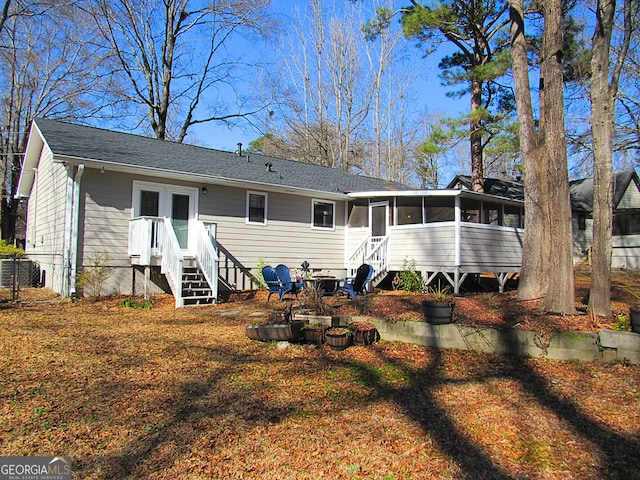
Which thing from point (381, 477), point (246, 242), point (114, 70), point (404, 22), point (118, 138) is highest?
point (114, 70)

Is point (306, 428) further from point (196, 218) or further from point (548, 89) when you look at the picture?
point (196, 218)

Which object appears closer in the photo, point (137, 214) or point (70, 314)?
point (70, 314)

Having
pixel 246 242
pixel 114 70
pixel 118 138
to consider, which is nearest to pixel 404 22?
pixel 246 242

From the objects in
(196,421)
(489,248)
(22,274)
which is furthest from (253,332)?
(22,274)

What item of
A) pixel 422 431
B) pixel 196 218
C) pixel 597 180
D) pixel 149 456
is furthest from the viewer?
pixel 196 218

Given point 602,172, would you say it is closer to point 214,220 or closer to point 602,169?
point 602,169

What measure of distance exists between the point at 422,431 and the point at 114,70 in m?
23.9

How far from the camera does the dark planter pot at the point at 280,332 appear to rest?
601 cm

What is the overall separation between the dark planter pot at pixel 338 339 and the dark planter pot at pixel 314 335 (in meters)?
0.07

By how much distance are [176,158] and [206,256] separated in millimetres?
3637

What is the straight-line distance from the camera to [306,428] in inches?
138

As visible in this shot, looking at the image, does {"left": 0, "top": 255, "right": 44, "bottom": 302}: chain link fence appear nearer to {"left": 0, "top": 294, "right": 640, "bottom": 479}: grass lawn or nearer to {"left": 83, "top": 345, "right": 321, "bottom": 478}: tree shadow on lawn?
{"left": 0, "top": 294, "right": 640, "bottom": 479}: grass lawn

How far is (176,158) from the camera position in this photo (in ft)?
40.9

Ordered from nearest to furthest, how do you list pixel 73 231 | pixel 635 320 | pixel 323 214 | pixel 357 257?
pixel 635 320 → pixel 73 231 → pixel 357 257 → pixel 323 214
